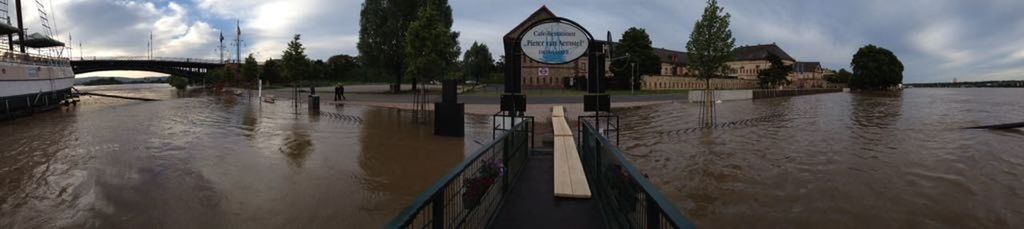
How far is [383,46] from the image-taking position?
182 ft

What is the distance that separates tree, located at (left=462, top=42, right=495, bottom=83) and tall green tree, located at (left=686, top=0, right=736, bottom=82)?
10078 centimetres

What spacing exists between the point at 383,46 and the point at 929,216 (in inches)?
2083

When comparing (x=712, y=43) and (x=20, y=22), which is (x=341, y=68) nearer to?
(x=20, y=22)

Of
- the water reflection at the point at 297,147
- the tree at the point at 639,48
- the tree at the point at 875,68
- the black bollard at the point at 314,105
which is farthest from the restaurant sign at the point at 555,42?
the tree at the point at 875,68

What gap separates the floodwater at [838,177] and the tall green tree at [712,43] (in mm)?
5339

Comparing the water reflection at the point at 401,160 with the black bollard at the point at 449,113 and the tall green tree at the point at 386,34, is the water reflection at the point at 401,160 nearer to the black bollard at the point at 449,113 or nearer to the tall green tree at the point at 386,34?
the black bollard at the point at 449,113

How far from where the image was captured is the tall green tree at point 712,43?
2431cm

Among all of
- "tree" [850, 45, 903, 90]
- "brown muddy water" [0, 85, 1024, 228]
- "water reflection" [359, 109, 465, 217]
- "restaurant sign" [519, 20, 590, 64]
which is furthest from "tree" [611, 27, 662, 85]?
"restaurant sign" [519, 20, 590, 64]

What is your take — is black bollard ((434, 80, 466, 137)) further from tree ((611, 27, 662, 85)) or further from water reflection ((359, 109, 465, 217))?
tree ((611, 27, 662, 85))

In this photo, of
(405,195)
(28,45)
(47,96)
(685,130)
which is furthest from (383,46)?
(405,195)

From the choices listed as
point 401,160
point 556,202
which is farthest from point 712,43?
point 556,202

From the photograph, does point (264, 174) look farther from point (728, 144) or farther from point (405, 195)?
point (728, 144)

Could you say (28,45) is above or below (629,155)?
above

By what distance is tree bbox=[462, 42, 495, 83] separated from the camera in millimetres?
126062
